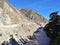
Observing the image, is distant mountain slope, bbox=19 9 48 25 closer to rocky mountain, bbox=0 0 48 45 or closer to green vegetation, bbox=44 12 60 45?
rocky mountain, bbox=0 0 48 45

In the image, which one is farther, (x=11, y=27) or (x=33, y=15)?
(x=33, y=15)

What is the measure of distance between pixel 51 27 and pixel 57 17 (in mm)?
1989

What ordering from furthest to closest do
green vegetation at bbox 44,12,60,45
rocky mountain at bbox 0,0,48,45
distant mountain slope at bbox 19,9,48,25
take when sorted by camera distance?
distant mountain slope at bbox 19,9,48,25 < rocky mountain at bbox 0,0,48,45 < green vegetation at bbox 44,12,60,45

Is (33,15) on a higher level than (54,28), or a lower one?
higher

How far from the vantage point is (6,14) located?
3420 inches

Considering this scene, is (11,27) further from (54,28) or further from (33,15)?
(33,15)

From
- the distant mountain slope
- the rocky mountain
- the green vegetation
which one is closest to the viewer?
the green vegetation

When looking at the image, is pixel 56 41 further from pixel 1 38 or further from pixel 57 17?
pixel 1 38

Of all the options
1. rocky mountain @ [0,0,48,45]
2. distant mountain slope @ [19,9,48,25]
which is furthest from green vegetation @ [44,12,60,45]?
distant mountain slope @ [19,9,48,25]

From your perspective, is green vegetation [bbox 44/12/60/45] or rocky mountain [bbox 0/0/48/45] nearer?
green vegetation [bbox 44/12/60/45]

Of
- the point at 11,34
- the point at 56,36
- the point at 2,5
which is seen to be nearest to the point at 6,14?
the point at 2,5

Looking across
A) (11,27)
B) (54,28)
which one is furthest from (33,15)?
(54,28)

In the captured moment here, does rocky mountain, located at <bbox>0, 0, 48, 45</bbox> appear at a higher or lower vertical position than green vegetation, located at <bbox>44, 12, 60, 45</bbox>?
higher

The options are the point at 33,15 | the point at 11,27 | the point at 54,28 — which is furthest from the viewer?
the point at 33,15
